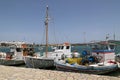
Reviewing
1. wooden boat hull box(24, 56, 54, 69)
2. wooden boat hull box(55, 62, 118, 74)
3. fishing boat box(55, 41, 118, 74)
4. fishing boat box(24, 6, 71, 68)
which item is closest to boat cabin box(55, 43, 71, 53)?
fishing boat box(24, 6, 71, 68)

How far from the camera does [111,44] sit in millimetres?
22734

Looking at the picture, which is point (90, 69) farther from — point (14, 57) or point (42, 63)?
point (14, 57)

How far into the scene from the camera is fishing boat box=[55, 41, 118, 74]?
19231mm

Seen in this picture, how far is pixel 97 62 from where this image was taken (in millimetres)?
21234

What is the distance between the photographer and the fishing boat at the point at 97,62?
19231 mm

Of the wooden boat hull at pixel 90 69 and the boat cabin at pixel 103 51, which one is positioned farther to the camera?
the boat cabin at pixel 103 51

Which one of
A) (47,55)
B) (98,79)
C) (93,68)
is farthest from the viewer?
(47,55)

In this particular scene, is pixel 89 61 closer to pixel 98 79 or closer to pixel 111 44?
pixel 111 44

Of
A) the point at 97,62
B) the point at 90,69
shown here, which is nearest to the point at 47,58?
the point at 97,62

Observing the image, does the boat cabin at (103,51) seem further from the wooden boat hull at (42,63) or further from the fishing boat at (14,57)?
the fishing boat at (14,57)

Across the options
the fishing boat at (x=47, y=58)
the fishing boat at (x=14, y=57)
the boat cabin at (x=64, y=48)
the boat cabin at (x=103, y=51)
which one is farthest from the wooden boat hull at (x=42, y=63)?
the boat cabin at (x=103, y=51)

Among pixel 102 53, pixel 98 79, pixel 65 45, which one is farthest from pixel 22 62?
pixel 98 79

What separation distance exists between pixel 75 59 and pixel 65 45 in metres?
6.67

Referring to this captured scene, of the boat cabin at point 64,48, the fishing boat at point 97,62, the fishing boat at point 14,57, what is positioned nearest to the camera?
the fishing boat at point 97,62
